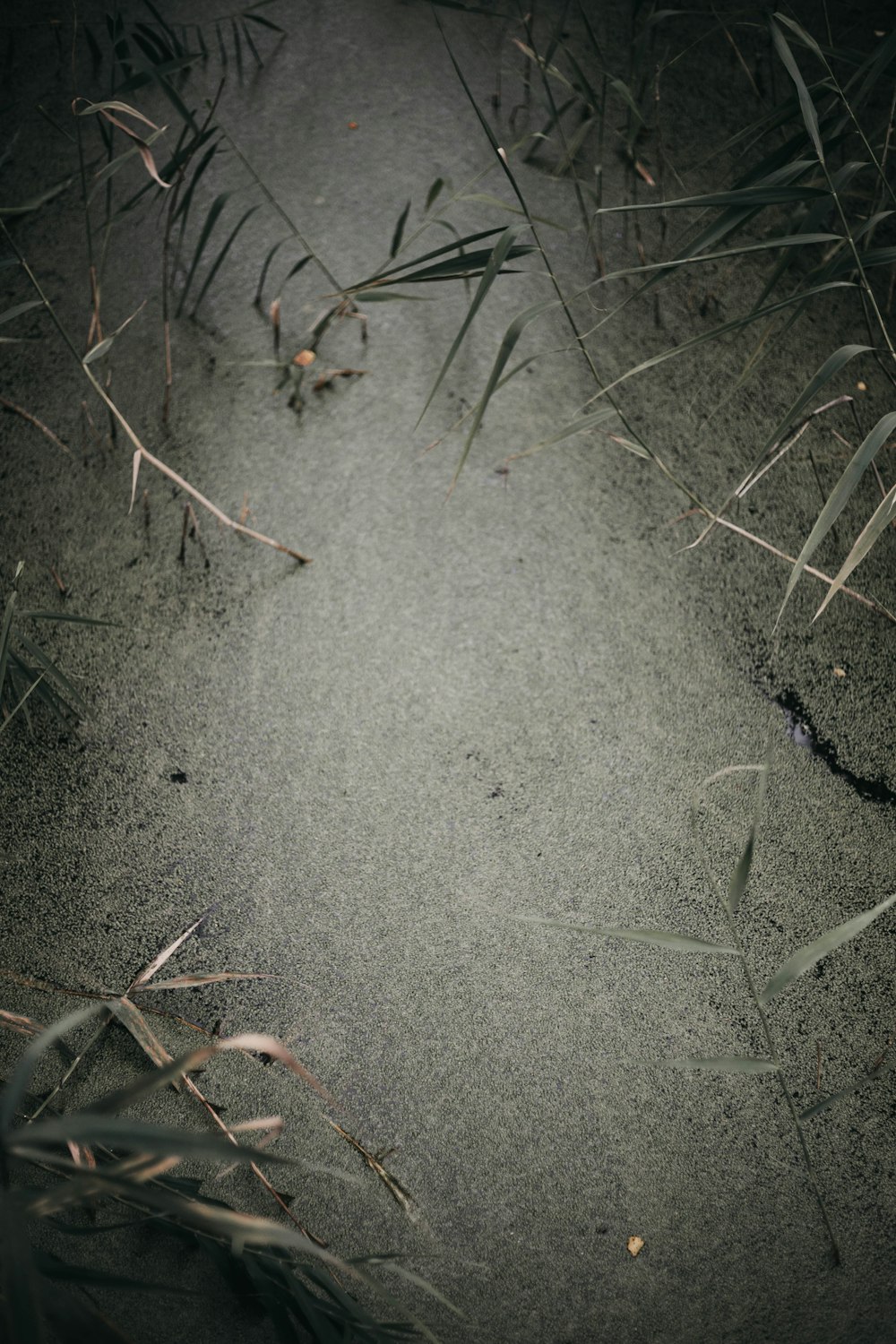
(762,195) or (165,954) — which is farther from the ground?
(762,195)

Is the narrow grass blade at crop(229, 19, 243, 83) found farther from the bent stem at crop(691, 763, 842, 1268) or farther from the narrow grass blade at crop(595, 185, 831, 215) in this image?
the bent stem at crop(691, 763, 842, 1268)

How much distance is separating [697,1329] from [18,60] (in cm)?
203

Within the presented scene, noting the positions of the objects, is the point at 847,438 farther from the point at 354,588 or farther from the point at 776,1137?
the point at 776,1137

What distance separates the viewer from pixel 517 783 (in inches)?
41.3

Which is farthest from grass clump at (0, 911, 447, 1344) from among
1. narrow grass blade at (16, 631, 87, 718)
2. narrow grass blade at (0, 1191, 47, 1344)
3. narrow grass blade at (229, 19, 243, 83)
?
narrow grass blade at (229, 19, 243, 83)

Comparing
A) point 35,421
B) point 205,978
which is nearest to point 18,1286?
point 205,978

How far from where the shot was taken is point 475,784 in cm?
105

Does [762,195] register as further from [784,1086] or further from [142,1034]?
[142,1034]

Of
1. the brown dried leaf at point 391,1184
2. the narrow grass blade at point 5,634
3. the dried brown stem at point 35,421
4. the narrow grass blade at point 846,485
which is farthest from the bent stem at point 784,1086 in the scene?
the dried brown stem at point 35,421

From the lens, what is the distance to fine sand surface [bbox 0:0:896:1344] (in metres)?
0.83

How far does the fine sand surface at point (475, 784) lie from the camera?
2.71ft

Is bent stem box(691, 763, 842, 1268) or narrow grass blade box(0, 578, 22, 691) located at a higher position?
narrow grass blade box(0, 578, 22, 691)

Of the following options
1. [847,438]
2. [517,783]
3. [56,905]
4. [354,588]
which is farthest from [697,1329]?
[847,438]

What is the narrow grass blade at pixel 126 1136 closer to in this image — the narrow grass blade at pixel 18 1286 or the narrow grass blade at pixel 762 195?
the narrow grass blade at pixel 18 1286
